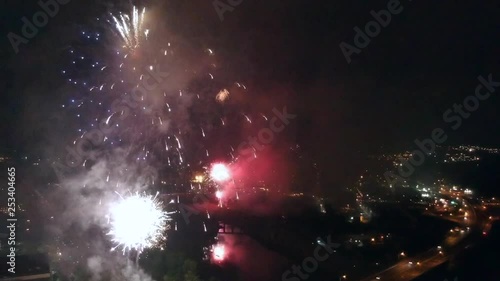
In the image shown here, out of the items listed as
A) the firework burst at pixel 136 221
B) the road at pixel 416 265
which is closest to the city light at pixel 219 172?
the firework burst at pixel 136 221

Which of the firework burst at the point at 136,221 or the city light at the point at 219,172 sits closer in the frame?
the firework burst at the point at 136,221

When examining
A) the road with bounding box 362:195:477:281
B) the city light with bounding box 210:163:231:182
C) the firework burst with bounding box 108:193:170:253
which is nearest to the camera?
the firework burst with bounding box 108:193:170:253

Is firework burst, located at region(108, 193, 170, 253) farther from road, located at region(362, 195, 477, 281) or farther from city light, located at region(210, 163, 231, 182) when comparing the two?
road, located at region(362, 195, 477, 281)

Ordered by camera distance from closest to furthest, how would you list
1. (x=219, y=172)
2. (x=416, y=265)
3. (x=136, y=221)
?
(x=136, y=221), (x=219, y=172), (x=416, y=265)

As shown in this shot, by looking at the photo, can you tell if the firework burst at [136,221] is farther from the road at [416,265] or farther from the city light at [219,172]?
the road at [416,265]

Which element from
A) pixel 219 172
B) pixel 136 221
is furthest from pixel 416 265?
pixel 136 221

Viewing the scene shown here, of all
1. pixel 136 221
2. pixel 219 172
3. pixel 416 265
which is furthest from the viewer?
pixel 416 265

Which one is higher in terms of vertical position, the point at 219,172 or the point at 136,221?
the point at 219,172

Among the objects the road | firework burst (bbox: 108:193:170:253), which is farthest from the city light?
the road

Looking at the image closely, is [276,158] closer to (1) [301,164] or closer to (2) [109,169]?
(1) [301,164]

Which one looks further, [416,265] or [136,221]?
[416,265]

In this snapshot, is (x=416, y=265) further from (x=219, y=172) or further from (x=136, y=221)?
(x=136, y=221)

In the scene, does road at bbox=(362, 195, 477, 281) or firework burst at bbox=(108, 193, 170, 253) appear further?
road at bbox=(362, 195, 477, 281)
